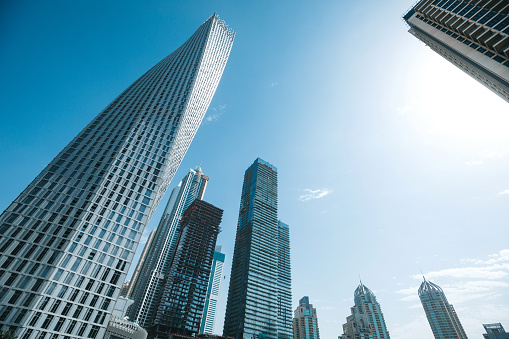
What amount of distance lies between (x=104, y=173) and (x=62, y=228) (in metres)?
19.8

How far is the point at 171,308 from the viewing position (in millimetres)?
160500

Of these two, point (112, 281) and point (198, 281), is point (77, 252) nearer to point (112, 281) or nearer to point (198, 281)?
point (112, 281)

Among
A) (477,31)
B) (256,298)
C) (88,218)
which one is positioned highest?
Answer: (477,31)

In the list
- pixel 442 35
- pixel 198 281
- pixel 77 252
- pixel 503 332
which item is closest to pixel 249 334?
pixel 198 281

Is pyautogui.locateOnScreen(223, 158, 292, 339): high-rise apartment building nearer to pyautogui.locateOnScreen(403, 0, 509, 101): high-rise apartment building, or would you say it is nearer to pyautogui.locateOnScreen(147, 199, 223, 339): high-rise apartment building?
pyautogui.locateOnScreen(147, 199, 223, 339): high-rise apartment building

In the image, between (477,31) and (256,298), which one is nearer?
(477,31)

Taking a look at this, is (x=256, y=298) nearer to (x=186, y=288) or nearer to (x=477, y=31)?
(x=186, y=288)

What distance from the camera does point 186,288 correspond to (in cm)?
17088

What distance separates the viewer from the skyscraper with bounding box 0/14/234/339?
186 feet

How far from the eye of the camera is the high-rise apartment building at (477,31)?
48.2m

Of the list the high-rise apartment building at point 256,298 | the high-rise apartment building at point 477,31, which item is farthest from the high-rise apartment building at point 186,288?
the high-rise apartment building at point 477,31

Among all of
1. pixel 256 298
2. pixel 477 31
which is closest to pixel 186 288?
pixel 256 298

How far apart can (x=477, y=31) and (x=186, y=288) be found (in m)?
190

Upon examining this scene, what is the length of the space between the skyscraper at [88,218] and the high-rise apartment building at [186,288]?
10064 centimetres
